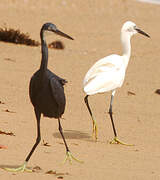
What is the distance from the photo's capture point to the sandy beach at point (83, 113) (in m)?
9.44

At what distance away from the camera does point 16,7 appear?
36.4m

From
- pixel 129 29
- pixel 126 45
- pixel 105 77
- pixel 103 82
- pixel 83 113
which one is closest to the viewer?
pixel 103 82

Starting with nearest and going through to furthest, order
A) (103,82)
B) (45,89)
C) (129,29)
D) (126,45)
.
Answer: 1. (45,89)
2. (103,82)
3. (126,45)
4. (129,29)

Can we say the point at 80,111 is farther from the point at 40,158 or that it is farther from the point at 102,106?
the point at 40,158

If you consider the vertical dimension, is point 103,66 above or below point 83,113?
above

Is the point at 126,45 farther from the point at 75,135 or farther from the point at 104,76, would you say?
the point at 75,135

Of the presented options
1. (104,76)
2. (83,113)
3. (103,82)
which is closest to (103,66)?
(104,76)

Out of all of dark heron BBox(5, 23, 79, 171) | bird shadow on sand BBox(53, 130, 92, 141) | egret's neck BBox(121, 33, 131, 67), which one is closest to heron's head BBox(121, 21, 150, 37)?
egret's neck BBox(121, 33, 131, 67)

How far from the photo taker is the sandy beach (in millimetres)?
9438

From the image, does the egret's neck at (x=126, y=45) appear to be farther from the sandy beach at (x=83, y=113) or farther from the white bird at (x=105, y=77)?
the sandy beach at (x=83, y=113)

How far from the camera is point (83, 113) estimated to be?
14.5 meters

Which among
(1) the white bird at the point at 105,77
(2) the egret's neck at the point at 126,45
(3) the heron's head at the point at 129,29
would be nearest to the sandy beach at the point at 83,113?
(1) the white bird at the point at 105,77

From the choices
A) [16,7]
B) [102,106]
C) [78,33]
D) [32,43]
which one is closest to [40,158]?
[102,106]

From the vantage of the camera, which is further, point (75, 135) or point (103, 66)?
point (103, 66)
